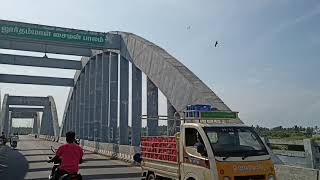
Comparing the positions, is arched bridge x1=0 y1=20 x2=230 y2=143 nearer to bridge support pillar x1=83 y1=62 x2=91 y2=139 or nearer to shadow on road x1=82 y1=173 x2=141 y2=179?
bridge support pillar x1=83 y1=62 x2=91 y2=139

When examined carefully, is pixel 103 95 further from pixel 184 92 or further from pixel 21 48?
pixel 184 92

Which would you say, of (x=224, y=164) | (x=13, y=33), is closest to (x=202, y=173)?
(x=224, y=164)

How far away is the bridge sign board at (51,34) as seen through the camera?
88.2 ft

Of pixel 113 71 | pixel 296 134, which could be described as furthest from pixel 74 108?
pixel 296 134

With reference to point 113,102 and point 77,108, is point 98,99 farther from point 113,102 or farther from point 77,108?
point 77,108

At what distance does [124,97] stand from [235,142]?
886 inches

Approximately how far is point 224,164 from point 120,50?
74.6ft

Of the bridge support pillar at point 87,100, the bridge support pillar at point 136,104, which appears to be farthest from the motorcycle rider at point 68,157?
the bridge support pillar at point 87,100

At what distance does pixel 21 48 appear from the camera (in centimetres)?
3170

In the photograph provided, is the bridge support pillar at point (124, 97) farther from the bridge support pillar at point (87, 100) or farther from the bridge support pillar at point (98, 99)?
the bridge support pillar at point (87, 100)

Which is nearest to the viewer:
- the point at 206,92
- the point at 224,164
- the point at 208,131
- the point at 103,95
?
the point at 224,164

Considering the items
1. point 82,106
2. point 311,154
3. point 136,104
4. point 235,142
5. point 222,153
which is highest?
point 82,106

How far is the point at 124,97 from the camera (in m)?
30.3

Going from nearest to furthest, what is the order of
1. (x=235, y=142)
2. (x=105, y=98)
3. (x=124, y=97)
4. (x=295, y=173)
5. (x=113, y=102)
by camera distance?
1. (x=235, y=142)
2. (x=295, y=173)
3. (x=124, y=97)
4. (x=113, y=102)
5. (x=105, y=98)
